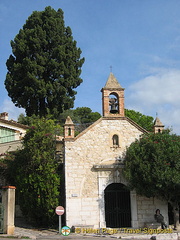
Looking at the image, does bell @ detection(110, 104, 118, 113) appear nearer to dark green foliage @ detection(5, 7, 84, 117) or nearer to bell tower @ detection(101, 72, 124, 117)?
bell tower @ detection(101, 72, 124, 117)

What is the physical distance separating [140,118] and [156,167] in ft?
96.7

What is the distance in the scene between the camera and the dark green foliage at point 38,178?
723 inches

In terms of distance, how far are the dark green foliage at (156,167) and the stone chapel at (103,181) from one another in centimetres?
107

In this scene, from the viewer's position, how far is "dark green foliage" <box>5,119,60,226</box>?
60.2 ft

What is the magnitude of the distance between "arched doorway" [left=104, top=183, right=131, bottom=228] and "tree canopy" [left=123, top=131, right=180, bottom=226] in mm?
1136

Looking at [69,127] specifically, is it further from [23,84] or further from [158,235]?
[23,84]

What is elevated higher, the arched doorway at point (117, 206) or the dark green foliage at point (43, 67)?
the dark green foliage at point (43, 67)

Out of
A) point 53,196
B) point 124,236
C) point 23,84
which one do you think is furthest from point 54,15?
point 124,236

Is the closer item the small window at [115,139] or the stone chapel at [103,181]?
the stone chapel at [103,181]

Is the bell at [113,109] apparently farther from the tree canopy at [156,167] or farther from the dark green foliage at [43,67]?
the dark green foliage at [43,67]

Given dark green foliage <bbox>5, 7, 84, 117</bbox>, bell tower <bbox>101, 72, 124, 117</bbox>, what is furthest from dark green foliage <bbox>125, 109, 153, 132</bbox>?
bell tower <bbox>101, 72, 124, 117</bbox>

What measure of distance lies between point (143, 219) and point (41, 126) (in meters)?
8.33

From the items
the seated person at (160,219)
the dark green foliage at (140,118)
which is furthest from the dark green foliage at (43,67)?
the seated person at (160,219)

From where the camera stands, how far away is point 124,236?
52.4 feet
